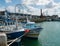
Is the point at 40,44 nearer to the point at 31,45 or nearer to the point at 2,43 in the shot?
the point at 31,45

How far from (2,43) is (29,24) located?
22325 mm

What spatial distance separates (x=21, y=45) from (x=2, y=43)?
16.2 meters

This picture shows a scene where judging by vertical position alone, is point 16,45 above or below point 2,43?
below

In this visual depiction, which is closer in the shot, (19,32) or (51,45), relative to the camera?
(19,32)

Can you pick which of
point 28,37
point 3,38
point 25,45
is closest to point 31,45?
point 25,45

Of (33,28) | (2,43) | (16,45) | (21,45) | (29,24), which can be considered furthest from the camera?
(29,24)

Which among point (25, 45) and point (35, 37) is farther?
point (35, 37)

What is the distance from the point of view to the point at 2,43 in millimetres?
3697

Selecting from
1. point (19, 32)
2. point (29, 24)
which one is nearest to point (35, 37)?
point (29, 24)

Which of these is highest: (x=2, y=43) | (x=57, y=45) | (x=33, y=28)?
(x=2, y=43)

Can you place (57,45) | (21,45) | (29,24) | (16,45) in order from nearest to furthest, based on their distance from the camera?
(16,45) < (21,45) < (57,45) < (29,24)

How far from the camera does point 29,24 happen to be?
85.4ft

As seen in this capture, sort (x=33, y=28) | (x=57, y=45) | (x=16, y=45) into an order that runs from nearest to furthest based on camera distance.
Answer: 1. (x=16, y=45)
2. (x=57, y=45)
3. (x=33, y=28)

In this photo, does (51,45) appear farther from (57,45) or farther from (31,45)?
(31,45)
